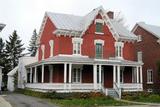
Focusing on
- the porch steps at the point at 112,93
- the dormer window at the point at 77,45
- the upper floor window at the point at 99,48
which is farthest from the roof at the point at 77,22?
the porch steps at the point at 112,93

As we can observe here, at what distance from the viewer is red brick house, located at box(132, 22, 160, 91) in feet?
151

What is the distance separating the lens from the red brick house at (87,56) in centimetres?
3597

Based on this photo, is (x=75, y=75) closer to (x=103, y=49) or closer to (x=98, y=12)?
(x=103, y=49)

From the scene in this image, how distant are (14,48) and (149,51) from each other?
38.8 m

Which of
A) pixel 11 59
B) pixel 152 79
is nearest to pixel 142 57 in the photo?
pixel 152 79

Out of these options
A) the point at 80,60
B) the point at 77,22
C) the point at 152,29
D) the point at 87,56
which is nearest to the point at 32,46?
the point at 152,29

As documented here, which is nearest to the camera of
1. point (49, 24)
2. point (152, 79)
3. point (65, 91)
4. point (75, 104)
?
point (75, 104)

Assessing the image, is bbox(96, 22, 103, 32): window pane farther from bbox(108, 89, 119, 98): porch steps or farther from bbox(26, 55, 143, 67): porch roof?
bbox(108, 89, 119, 98): porch steps

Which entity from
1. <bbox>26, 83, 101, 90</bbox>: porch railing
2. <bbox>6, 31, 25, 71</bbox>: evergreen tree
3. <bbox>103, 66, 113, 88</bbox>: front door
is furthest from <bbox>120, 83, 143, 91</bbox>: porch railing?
<bbox>6, 31, 25, 71</bbox>: evergreen tree

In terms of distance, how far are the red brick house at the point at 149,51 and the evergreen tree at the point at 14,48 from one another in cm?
3496

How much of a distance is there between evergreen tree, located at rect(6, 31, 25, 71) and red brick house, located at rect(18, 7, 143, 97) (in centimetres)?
3369

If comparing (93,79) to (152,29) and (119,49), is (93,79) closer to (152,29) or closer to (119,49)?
(119,49)

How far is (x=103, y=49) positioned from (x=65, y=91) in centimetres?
876

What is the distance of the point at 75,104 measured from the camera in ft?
89.7
